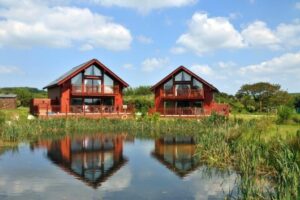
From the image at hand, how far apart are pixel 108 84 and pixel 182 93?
29.6ft

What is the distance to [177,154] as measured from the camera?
23062mm

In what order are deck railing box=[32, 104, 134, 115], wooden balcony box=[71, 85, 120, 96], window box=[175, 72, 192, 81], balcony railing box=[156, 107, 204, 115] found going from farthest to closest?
window box=[175, 72, 192, 81]
balcony railing box=[156, 107, 204, 115]
wooden balcony box=[71, 85, 120, 96]
deck railing box=[32, 104, 134, 115]

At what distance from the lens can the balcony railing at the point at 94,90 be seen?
45.3m

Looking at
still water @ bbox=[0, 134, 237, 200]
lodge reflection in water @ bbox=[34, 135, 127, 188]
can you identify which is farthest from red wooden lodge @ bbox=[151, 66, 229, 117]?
still water @ bbox=[0, 134, 237, 200]

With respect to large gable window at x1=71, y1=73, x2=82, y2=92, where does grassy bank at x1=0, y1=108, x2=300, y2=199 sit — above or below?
below

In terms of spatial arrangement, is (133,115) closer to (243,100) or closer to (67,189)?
(243,100)

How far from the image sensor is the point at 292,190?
9969 millimetres

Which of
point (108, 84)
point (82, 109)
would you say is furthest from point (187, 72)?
point (82, 109)

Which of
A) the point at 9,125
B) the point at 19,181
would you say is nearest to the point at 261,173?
the point at 19,181

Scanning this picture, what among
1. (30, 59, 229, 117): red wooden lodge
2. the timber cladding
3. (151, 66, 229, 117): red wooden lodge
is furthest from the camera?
the timber cladding

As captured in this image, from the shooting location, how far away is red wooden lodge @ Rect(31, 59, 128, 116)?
44.3 meters

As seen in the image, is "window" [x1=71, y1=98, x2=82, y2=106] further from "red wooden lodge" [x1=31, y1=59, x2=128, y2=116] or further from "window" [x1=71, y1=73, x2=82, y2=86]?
"window" [x1=71, y1=73, x2=82, y2=86]

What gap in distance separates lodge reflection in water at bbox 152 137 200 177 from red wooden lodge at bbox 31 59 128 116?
51.4 feet

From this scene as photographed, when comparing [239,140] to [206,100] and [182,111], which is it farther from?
[206,100]
